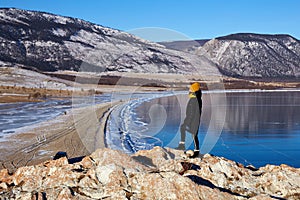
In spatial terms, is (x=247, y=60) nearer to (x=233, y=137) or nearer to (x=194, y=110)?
(x=233, y=137)

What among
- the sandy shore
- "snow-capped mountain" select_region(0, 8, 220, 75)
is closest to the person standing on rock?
the sandy shore

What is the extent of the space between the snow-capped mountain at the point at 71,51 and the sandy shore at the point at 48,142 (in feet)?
311

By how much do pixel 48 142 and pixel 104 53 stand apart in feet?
387

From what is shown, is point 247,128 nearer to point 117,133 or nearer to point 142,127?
point 142,127

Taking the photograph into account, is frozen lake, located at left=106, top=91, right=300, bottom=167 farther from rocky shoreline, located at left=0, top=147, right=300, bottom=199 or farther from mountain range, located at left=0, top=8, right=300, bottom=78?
mountain range, located at left=0, top=8, right=300, bottom=78

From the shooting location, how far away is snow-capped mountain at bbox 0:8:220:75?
130 metres

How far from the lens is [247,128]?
20547mm

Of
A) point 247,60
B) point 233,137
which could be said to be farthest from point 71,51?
point 233,137

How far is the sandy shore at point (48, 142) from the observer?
38.0ft

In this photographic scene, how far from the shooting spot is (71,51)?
509ft

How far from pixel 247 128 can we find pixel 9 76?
199 ft

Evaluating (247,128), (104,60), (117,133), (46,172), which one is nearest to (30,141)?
(117,133)

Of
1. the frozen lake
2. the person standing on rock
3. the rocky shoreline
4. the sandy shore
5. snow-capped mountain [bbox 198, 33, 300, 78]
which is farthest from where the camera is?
snow-capped mountain [bbox 198, 33, 300, 78]

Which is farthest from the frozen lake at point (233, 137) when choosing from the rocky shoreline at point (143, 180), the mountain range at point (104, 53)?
the mountain range at point (104, 53)
